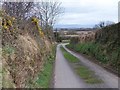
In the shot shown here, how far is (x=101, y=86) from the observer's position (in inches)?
530

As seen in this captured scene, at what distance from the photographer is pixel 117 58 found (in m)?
21.0

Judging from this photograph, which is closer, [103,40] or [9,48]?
[9,48]

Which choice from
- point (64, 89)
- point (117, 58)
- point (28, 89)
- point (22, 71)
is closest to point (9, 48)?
Answer: point (22, 71)

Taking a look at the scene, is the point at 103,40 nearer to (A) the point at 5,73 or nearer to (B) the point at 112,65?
(B) the point at 112,65

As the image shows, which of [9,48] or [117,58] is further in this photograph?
[117,58]

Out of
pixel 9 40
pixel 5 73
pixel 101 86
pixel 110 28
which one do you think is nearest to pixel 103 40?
pixel 110 28

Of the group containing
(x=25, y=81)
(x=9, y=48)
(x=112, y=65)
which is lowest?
(x=112, y=65)

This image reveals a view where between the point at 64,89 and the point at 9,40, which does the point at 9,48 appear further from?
the point at 64,89

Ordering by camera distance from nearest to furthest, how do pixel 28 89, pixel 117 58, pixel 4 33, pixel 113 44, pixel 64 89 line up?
pixel 28 89, pixel 4 33, pixel 64 89, pixel 117 58, pixel 113 44

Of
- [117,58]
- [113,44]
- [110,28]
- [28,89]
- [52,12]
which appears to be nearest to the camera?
[28,89]

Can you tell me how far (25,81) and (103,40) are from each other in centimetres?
2027

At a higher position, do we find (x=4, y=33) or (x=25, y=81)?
(x=4, y=33)

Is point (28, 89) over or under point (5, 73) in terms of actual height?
under

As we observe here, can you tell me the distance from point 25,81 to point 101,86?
4.10 meters
